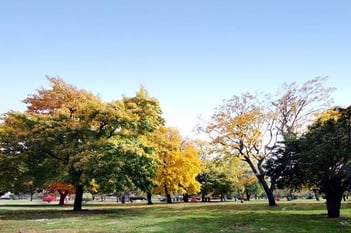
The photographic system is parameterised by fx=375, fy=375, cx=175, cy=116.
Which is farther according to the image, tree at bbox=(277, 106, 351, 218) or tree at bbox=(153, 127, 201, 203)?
tree at bbox=(153, 127, 201, 203)

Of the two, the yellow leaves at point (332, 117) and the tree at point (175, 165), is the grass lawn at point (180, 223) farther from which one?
the tree at point (175, 165)

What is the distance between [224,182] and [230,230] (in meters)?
59.4

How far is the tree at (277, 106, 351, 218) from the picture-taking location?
18.8 metres

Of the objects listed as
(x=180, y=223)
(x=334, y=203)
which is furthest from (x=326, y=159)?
(x=180, y=223)

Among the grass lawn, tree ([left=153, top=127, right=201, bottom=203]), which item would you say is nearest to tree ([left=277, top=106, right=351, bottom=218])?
the grass lawn

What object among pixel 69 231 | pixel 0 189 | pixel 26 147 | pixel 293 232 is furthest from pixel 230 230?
pixel 0 189

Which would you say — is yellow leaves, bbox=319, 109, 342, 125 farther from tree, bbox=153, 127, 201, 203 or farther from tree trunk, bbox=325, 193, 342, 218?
tree, bbox=153, 127, 201, 203

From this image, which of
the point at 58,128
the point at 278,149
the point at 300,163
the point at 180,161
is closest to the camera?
the point at 300,163

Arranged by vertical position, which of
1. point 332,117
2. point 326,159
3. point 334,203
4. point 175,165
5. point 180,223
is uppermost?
point 175,165

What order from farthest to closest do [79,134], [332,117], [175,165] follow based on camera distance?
[175,165] < [79,134] < [332,117]

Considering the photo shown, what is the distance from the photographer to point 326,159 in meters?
Answer: 19.5

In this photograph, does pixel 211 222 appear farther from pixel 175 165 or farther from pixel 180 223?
pixel 175 165

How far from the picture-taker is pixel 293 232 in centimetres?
1423

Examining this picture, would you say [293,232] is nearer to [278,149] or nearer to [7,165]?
[278,149]
